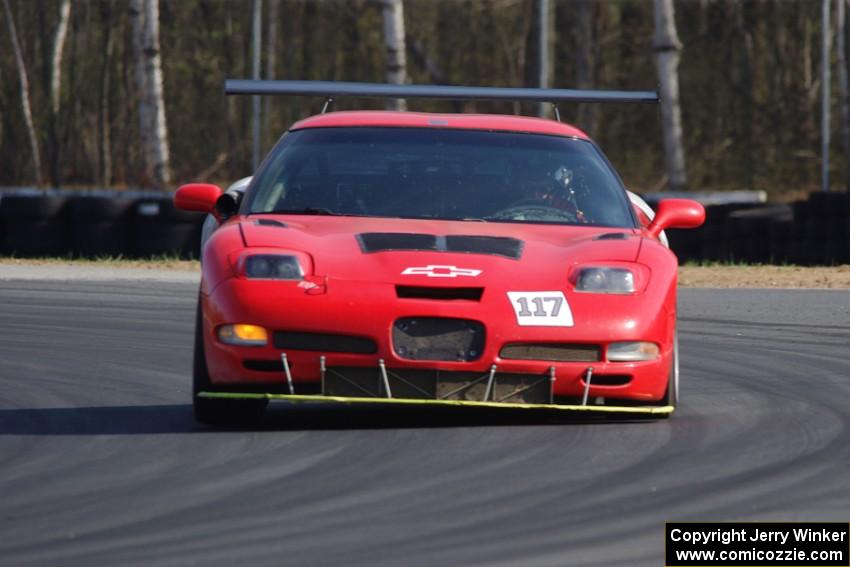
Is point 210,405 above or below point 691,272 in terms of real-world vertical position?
above

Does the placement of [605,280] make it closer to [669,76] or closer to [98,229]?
[98,229]

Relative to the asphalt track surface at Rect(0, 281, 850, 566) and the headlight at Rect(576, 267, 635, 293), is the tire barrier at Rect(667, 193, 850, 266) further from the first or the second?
the headlight at Rect(576, 267, 635, 293)

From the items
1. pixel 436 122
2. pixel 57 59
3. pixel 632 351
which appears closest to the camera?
pixel 632 351

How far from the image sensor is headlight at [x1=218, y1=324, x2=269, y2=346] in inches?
288

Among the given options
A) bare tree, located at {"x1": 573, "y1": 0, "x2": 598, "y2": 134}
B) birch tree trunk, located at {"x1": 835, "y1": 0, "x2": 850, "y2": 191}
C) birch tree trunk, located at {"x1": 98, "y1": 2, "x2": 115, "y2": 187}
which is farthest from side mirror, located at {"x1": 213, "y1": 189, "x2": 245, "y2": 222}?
bare tree, located at {"x1": 573, "y1": 0, "x2": 598, "y2": 134}

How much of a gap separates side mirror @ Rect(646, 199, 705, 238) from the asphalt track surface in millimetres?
794

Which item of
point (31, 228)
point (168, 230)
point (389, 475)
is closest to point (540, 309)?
point (389, 475)

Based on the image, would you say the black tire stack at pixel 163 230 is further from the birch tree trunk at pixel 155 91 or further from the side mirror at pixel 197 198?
the birch tree trunk at pixel 155 91

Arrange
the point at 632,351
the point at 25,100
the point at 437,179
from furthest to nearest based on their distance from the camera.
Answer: the point at 25,100 → the point at 437,179 → the point at 632,351

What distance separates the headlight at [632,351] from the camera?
24.4 ft

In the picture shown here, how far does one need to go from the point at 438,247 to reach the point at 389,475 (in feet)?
4.63

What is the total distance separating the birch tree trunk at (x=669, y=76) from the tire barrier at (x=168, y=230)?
41.5ft

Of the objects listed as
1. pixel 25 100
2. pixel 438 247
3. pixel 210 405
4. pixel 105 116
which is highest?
pixel 438 247

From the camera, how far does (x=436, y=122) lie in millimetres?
8820
